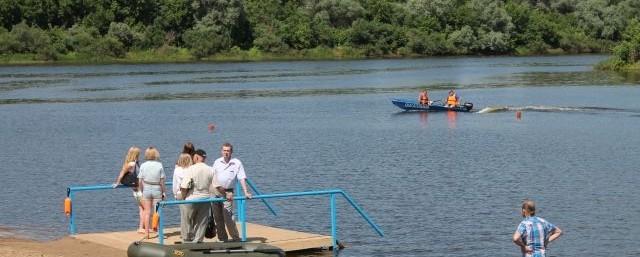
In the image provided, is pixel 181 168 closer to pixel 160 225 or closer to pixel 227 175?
pixel 227 175

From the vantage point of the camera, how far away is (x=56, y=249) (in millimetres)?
25328

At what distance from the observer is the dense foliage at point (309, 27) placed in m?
149

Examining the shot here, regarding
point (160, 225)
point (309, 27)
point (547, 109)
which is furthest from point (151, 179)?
point (309, 27)

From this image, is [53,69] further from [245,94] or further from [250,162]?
[250,162]

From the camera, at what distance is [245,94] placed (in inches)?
3639

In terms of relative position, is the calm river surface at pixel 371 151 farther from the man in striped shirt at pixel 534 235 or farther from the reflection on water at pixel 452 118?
the man in striped shirt at pixel 534 235

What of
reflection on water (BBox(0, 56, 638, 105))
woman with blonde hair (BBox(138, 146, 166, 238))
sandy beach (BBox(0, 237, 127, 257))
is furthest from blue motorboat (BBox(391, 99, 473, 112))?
woman with blonde hair (BBox(138, 146, 166, 238))

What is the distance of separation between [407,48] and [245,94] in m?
76.5

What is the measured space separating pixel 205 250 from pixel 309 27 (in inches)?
5374

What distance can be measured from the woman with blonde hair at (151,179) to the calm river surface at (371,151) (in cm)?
496

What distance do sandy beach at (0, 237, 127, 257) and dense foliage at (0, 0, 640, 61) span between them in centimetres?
12066

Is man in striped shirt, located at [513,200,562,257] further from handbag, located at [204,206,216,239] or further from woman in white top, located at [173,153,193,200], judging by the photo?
handbag, located at [204,206,216,239]

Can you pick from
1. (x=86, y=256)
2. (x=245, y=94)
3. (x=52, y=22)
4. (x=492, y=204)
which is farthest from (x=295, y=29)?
(x=86, y=256)

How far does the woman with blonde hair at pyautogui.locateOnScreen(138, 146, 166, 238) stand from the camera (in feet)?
78.1
